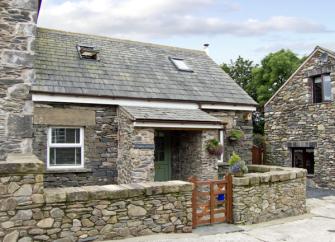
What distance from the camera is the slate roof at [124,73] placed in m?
11.5

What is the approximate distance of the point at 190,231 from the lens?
8.14 metres

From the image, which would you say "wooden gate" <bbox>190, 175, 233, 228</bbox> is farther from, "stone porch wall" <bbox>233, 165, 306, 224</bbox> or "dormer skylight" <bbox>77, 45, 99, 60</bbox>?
"dormer skylight" <bbox>77, 45, 99, 60</bbox>

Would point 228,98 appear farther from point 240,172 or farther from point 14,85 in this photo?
point 14,85

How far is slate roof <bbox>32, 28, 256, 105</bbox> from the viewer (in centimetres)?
1155

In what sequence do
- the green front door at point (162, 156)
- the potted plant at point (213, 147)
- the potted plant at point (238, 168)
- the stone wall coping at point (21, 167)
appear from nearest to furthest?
the stone wall coping at point (21, 167) → the potted plant at point (238, 168) → the potted plant at point (213, 147) → the green front door at point (162, 156)

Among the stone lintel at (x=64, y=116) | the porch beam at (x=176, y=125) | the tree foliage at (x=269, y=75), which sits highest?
the tree foliage at (x=269, y=75)

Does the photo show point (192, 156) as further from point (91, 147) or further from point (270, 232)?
point (270, 232)

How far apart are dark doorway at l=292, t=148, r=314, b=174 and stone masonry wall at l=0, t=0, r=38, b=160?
43.2 ft

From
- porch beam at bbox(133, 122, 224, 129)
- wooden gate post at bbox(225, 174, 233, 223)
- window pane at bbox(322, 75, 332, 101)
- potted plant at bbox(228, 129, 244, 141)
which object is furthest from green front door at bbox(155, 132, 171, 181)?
window pane at bbox(322, 75, 332, 101)

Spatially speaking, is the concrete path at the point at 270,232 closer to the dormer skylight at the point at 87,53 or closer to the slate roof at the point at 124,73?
the slate roof at the point at 124,73

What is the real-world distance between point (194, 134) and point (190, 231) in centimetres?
436

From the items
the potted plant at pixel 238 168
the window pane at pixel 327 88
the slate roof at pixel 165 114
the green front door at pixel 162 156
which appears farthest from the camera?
the window pane at pixel 327 88

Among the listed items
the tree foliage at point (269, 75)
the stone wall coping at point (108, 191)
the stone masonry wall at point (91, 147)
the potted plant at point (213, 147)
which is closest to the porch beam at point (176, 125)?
the potted plant at point (213, 147)

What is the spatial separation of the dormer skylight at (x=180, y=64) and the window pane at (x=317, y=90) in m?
6.61
